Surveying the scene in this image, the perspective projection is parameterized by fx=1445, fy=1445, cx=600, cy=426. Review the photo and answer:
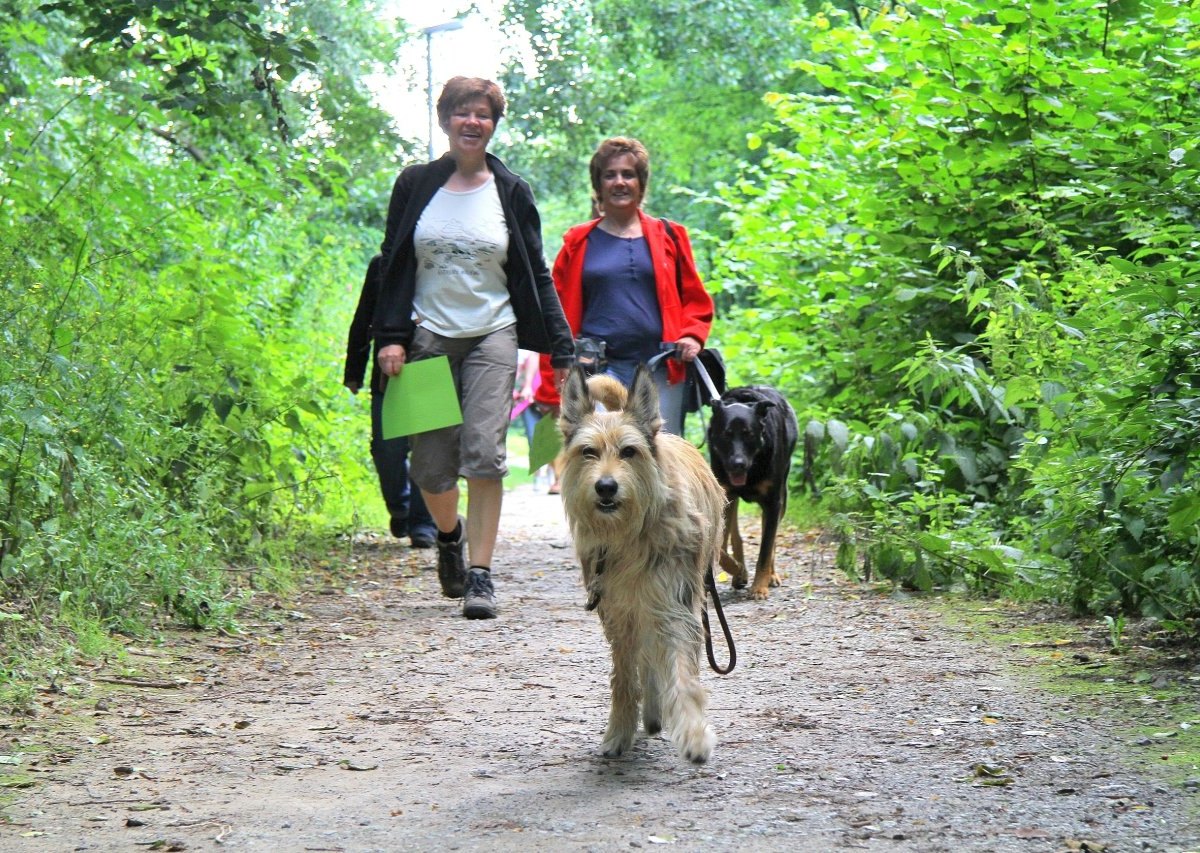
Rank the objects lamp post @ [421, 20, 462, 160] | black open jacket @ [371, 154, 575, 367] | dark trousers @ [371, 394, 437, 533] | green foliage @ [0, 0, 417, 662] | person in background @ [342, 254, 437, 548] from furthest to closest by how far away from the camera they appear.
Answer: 1. lamp post @ [421, 20, 462, 160]
2. dark trousers @ [371, 394, 437, 533]
3. person in background @ [342, 254, 437, 548]
4. black open jacket @ [371, 154, 575, 367]
5. green foliage @ [0, 0, 417, 662]

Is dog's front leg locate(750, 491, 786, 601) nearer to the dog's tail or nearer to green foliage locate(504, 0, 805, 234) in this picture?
the dog's tail

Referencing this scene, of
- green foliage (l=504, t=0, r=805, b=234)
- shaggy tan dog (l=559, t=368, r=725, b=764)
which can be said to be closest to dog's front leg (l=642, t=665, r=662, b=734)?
shaggy tan dog (l=559, t=368, r=725, b=764)

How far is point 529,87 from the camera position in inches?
955

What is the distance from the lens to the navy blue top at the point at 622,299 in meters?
7.80

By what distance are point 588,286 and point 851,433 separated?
137 inches

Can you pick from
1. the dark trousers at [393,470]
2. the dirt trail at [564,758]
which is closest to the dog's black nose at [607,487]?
the dirt trail at [564,758]

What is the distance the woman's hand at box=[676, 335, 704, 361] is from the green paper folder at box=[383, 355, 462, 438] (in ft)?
3.98

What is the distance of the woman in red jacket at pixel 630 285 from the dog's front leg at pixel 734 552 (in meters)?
0.89

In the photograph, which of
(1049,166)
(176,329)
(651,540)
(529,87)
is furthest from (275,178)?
(529,87)

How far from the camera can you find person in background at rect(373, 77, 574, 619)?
302 inches

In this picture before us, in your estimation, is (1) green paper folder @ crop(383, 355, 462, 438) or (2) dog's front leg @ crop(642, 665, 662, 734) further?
(1) green paper folder @ crop(383, 355, 462, 438)

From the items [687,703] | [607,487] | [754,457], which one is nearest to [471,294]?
[754,457]

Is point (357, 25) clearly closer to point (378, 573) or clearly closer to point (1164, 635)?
point (378, 573)

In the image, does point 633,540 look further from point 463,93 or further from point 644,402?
point 463,93
